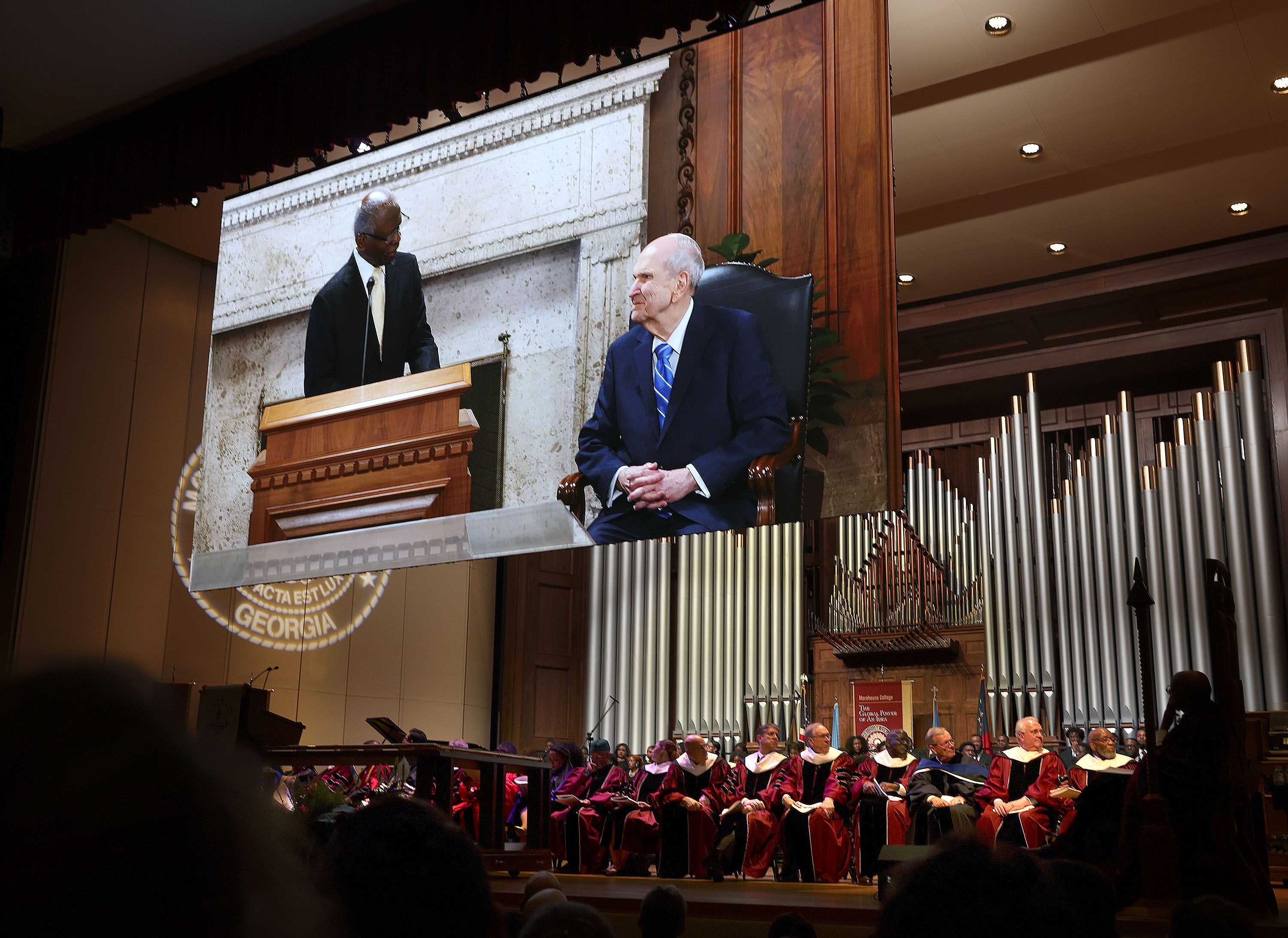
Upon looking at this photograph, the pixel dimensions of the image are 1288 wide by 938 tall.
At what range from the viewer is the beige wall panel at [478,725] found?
43.6 feet

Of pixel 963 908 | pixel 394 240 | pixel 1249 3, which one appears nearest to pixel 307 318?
pixel 394 240

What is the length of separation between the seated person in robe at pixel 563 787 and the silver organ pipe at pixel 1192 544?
17.8ft

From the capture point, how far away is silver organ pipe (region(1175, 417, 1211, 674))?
1048cm

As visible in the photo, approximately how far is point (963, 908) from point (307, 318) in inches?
211

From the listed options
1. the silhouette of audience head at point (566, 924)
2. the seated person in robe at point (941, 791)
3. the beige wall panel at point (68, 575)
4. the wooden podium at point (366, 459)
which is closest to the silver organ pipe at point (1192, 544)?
the seated person in robe at point (941, 791)

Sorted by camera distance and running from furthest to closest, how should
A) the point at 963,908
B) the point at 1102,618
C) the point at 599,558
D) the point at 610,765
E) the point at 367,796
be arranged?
the point at 599,558 → the point at 1102,618 → the point at 610,765 → the point at 367,796 → the point at 963,908

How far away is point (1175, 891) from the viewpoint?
5.34m

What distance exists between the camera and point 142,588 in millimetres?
8531

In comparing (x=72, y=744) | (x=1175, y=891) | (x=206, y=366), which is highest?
(x=206, y=366)

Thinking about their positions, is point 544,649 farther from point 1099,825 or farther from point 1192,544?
point 1099,825

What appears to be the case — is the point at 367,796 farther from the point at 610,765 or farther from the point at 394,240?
the point at 394,240

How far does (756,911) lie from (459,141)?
3.85 m

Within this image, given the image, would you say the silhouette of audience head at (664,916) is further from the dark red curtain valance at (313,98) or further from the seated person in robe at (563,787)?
the seated person in robe at (563,787)

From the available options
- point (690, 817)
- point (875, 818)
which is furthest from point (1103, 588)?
point (690, 817)
